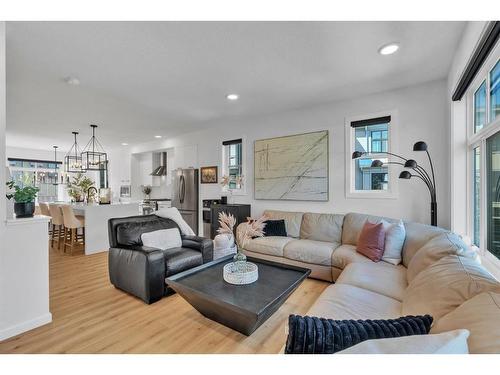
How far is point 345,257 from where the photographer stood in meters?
2.73

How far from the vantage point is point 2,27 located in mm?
1770

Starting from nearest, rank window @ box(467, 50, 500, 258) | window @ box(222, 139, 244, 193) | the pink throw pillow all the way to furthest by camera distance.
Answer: window @ box(467, 50, 500, 258) < the pink throw pillow < window @ box(222, 139, 244, 193)

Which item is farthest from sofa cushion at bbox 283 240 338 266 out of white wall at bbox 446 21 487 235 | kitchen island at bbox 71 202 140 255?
kitchen island at bbox 71 202 140 255

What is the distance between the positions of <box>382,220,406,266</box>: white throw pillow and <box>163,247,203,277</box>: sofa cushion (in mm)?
2207

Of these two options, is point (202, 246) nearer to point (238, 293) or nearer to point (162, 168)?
point (238, 293)

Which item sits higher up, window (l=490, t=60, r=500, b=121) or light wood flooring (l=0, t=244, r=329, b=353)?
window (l=490, t=60, r=500, b=121)

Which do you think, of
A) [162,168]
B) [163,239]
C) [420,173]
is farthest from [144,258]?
[162,168]

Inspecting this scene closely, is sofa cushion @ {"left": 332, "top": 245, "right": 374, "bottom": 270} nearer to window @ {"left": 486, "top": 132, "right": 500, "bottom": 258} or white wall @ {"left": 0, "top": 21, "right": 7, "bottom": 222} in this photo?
window @ {"left": 486, "top": 132, "right": 500, "bottom": 258}

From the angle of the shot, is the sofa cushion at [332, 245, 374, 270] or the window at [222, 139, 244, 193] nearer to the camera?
the sofa cushion at [332, 245, 374, 270]

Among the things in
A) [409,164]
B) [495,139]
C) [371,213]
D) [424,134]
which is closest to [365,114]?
[424,134]

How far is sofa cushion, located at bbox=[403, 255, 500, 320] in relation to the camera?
1042 mm

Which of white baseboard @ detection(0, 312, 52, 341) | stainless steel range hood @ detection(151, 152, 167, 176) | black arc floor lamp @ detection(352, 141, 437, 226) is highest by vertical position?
stainless steel range hood @ detection(151, 152, 167, 176)

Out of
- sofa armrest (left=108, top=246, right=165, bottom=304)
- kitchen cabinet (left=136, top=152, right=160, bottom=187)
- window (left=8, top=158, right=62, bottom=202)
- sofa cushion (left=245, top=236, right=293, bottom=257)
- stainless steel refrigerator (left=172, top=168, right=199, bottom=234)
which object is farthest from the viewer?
kitchen cabinet (left=136, top=152, right=160, bottom=187)

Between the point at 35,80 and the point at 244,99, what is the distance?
2.67 metres
